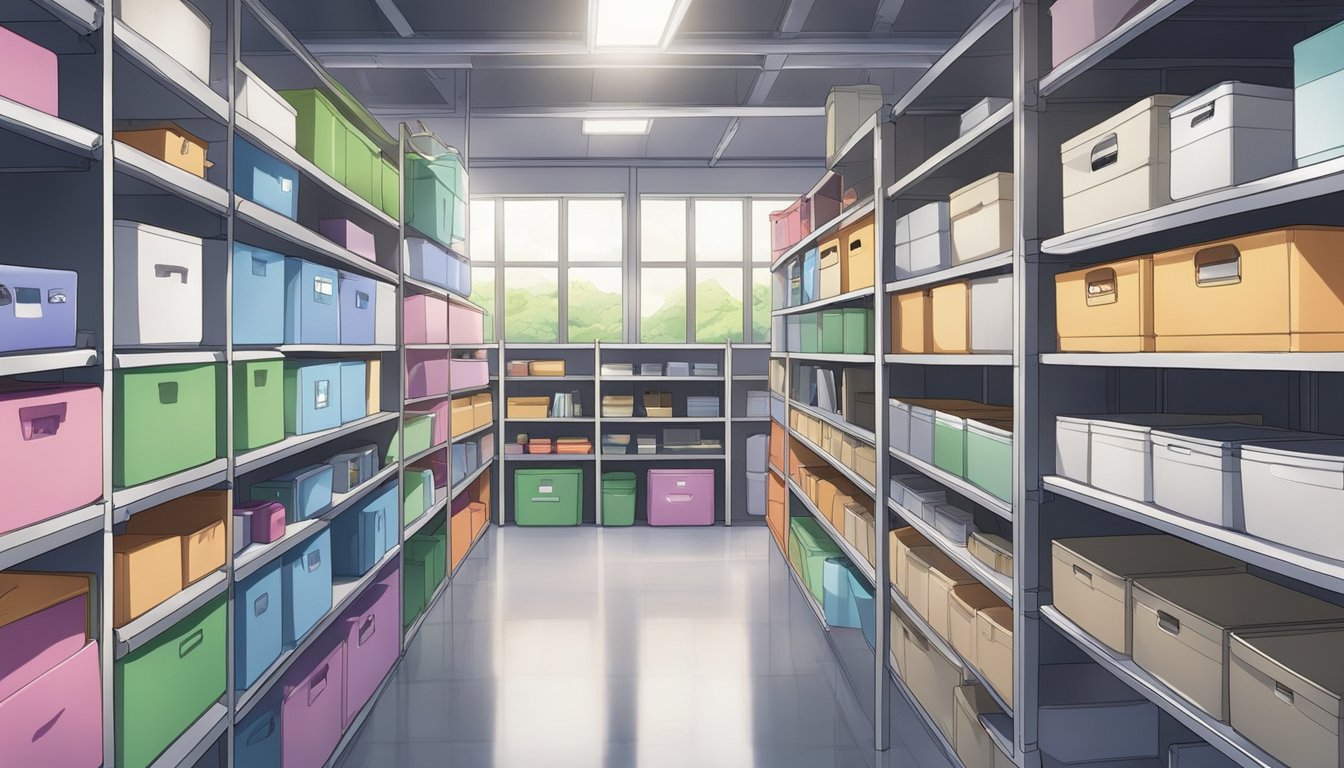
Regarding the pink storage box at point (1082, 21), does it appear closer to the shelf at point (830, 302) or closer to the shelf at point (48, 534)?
the shelf at point (830, 302)

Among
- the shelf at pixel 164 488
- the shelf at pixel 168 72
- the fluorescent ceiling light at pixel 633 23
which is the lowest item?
the shelf at pixel 164 488

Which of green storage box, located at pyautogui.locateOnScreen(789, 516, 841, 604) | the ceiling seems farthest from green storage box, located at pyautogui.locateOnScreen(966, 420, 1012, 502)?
the ceiling

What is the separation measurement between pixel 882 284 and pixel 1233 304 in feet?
5.68

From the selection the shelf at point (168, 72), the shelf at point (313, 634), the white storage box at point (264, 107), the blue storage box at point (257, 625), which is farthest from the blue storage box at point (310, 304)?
the shelf at point (313, 634)

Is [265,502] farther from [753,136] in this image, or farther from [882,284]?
[753,136]

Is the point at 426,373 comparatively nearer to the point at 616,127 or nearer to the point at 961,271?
the point at 616,127

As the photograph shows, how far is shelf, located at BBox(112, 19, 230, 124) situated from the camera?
1.71 metres

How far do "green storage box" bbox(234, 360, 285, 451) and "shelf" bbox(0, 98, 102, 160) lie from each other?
0.92m

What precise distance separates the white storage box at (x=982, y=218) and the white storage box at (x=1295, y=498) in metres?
1.02

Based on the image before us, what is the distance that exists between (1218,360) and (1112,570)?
26.0 inches

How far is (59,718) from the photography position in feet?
4.98

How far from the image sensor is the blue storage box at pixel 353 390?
331 centimetres

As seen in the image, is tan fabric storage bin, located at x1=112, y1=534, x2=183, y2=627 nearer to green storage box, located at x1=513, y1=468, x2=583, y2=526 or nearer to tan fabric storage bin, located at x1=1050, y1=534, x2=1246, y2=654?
tan fabric storage bin, located at x1=1050, y1=534, x2=1246, y2=654

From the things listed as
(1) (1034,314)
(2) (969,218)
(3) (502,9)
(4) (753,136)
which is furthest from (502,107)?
(1) (1034,314)
